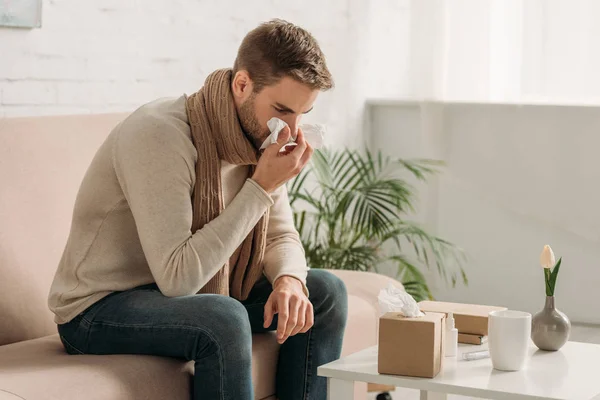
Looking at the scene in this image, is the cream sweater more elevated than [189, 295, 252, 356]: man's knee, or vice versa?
the cream sweater

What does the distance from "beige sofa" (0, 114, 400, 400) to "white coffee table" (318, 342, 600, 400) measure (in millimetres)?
247

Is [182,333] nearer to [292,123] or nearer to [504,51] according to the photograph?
[292,123]

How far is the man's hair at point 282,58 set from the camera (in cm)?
189

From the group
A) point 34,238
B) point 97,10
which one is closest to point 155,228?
point 34,238

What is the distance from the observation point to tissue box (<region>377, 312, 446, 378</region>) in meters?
1.69

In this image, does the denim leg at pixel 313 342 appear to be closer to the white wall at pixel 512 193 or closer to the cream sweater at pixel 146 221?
the cream sweater at pixel 146 221

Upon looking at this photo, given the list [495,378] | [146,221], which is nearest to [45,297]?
[146,221]

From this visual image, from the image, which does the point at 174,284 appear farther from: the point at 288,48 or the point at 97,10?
the point at 97,10

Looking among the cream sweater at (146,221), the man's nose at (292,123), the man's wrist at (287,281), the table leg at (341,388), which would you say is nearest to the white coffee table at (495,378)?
the table leg at (341,388)

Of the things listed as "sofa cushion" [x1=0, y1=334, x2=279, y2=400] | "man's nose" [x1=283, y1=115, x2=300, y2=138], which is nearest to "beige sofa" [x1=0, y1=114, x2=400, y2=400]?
"sofa cushion" [x1=0, y1=334, x2=279, y2=400]

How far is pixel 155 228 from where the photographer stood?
179cm

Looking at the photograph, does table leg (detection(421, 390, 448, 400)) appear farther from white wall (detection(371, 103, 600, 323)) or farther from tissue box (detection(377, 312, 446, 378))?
white wall (detection(371, 103, 600, 323))

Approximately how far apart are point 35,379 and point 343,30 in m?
2.74

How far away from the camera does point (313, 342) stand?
202 centimetres
